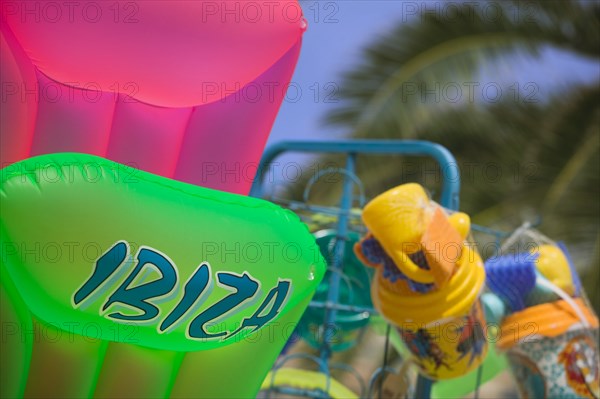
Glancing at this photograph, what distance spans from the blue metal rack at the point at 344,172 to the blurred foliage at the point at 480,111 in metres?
3.06

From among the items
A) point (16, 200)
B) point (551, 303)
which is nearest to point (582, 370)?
point (551, 303)

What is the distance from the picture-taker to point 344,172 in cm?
291

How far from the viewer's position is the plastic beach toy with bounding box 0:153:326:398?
1.46 metres

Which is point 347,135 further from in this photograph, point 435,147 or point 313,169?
point 435,147

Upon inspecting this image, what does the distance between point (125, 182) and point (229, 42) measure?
554 millimetres

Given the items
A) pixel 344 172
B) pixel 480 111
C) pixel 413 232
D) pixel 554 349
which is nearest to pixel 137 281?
pixel 413 232

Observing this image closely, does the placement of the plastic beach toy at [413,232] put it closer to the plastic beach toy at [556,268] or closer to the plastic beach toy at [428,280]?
the plastic beach toy at [428,280]

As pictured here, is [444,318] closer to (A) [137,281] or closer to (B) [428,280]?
(B) [428,280]

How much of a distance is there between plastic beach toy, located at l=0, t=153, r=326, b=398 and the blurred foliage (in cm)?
430

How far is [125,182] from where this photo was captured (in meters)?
1.52

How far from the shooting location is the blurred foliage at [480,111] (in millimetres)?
6090

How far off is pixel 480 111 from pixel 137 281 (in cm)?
518

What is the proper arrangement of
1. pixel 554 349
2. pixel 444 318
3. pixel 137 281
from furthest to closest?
pixel 554 349, pixel 444 318, pixel 137 281

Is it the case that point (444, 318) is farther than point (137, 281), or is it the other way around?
point (444, 318)
